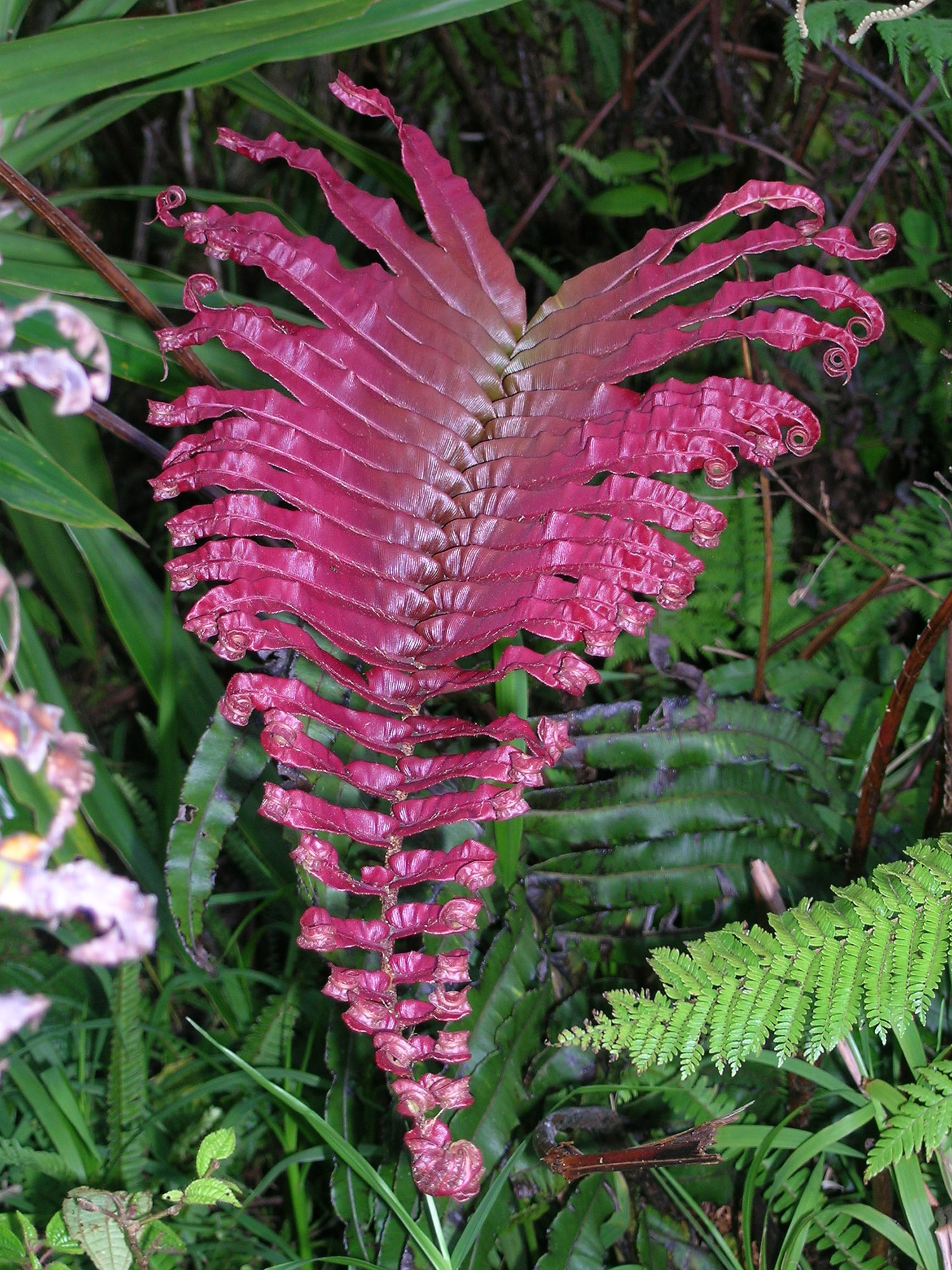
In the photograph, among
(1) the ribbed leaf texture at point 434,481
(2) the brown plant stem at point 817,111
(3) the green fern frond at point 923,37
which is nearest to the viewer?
(1) the ribbed leaf texture at point 434,481

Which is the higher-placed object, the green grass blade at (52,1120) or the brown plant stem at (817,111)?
the brown plant stem at (817,111)

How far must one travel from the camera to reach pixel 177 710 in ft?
3.47

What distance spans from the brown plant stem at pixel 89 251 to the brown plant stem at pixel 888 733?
53cm

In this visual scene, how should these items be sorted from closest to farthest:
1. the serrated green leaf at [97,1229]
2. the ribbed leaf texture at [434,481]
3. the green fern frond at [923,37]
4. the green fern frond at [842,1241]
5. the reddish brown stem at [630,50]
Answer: the ribbed leaf texture at [434,481]
the serrated green leaf at [97,1229]
the green fern frond at [842,1241]
the green fern frond at [923,37]
the reddish brown stem at [630,50]

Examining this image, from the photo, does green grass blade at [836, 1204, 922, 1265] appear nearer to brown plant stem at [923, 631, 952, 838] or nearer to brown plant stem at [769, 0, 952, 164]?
brown plant stem at [923, 631, 952, 838]

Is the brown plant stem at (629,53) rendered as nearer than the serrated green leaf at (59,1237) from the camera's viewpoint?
No

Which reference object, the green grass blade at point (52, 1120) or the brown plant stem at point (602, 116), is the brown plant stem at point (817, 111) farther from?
the green grass blade at point (52, 1120)

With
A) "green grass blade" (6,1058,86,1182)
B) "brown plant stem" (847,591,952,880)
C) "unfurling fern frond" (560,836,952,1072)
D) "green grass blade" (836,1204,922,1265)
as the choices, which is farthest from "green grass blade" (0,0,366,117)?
"green grass blade" (836,1204,922,1265)

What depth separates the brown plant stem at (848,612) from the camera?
93 centimetres

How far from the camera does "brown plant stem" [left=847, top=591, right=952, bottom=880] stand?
2.45 ft

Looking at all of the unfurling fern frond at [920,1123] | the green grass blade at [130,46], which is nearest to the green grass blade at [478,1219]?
the unfurling fern frond at [920,1123]

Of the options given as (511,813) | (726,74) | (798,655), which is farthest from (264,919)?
(726,74)

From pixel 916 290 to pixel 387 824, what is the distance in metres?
1.15

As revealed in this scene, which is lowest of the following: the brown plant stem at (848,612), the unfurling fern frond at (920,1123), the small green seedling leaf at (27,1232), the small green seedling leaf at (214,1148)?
the small green seedling leaf at (27,1232)
